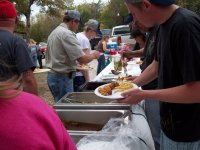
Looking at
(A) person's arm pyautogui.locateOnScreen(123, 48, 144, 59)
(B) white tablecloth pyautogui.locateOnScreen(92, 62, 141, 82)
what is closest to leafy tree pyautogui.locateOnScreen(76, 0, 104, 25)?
(B) white tablecloth pyautogui.locateOnScreen(92, 62, 141, 82)

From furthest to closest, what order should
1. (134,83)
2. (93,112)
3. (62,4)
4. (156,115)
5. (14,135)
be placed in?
(62,4), (156,115), (134,83), (93,112), (14,135)

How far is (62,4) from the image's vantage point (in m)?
18.6

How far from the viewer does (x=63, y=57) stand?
3.28 m

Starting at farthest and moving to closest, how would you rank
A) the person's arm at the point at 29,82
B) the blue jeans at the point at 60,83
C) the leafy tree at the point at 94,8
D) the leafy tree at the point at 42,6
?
the leafy tree at the point at 94,8, the leafy tree at the point at 42,6, the blue jeans at the point at 60,83, the person's arm at the point at 29,82

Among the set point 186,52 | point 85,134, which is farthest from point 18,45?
point 186,52

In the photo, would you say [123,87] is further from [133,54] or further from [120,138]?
[133,54]

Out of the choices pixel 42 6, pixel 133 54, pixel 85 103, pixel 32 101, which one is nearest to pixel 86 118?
pixel 85 103

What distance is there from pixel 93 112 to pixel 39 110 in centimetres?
132

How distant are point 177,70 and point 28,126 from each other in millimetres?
958

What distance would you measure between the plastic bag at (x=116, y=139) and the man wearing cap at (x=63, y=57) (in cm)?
160

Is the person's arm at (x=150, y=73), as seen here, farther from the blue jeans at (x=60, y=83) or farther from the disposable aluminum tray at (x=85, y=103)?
the blue jeans at (x=60, y=83)

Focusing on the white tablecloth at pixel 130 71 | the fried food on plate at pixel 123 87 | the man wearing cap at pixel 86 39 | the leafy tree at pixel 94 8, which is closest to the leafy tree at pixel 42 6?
the man wearing cap at pixel 86 39

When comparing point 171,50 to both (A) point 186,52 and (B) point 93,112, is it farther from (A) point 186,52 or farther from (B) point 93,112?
(B) point 93,112

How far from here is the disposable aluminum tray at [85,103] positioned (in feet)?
6.46
